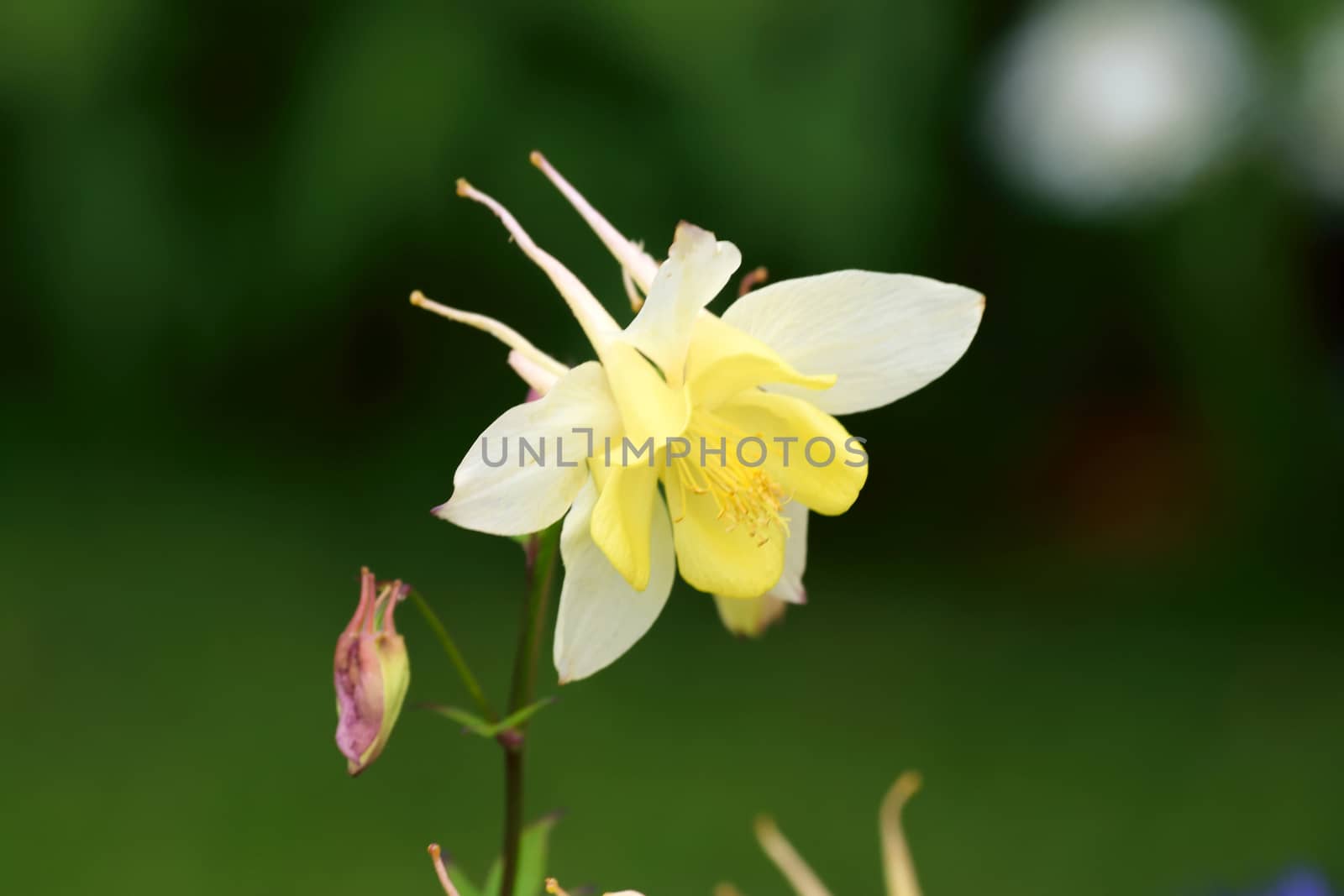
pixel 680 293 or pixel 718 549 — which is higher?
pixel 680 293

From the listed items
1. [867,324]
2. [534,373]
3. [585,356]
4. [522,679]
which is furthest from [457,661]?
[585,356]

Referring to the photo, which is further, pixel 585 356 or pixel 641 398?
pixel 585 356

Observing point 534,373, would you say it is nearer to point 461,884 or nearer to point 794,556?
point 794,556

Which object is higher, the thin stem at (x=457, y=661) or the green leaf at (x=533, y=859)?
the thin stem at (x=457, y=661)

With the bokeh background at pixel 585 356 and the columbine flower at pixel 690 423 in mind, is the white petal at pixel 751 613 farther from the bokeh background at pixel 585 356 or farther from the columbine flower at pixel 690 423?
the bokeh background at pixel 585 356

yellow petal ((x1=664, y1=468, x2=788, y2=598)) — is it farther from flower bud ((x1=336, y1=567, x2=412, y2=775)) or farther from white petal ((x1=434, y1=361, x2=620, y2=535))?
flower bud ((x1=336, y1=567, x2=412, y2=775))

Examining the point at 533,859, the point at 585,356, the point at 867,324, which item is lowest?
the point at 533,859

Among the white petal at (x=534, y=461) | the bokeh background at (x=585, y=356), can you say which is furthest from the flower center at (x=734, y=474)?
the bokeh background at (x=585, y=356)
